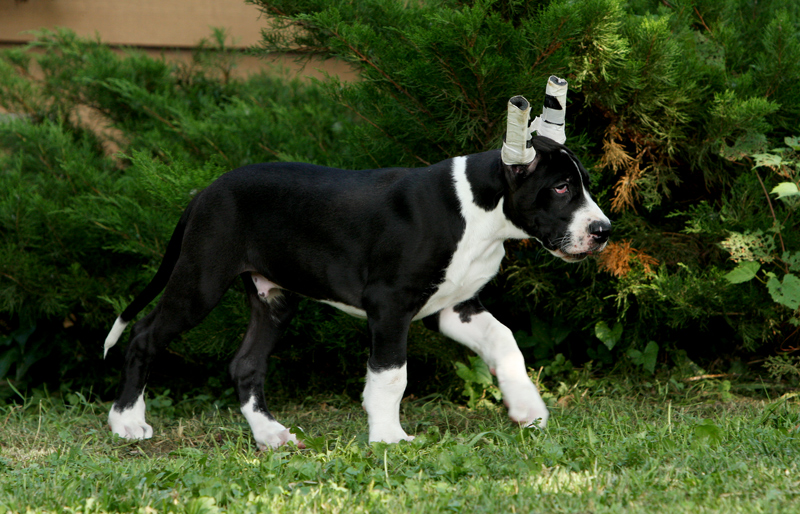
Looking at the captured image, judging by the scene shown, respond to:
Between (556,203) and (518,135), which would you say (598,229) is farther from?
(518,135)

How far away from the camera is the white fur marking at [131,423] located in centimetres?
394

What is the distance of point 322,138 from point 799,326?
3.01 metres

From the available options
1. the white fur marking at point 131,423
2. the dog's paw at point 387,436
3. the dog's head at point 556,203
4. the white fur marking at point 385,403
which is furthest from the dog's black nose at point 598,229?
the white fur marking at point 131,423

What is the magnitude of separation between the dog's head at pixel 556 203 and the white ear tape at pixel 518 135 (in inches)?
3.9

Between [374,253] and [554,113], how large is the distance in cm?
94

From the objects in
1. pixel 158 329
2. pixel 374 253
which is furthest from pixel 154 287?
pixel 374 253

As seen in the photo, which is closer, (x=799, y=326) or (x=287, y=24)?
(x=799, y=326)

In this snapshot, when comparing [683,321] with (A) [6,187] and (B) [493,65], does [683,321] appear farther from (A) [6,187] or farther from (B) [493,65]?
(A) [6,187]

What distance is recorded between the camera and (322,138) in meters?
5.44

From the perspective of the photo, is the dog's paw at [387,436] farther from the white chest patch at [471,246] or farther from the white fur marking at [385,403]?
the white chest patch at [471,246]

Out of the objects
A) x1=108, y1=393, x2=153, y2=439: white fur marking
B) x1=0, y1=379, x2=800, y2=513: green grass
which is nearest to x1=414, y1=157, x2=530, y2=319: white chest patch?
x1=0, y1=379, x2=800, y2=513: green grass

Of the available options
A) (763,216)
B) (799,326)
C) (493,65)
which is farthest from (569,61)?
(799,326)

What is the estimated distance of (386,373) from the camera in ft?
11.4

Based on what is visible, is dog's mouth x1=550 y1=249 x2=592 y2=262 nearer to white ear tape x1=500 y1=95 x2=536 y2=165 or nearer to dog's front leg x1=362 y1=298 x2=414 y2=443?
white ear tape x1=500 y1=95 x2=536 y2=165
